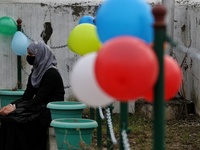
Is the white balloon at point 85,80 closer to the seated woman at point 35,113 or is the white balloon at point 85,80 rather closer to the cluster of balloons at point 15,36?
the seated woman at point 35,113

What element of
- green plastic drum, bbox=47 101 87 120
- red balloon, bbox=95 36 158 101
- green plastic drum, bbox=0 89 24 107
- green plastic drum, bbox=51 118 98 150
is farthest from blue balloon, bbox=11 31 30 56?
red balloon, bbox=95 36 158 101

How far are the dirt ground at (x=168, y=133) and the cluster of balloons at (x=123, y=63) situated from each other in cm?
231

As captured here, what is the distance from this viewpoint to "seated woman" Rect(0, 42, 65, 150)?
641 cm

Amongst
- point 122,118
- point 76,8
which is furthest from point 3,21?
point 122,118

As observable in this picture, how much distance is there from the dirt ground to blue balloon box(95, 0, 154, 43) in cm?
240

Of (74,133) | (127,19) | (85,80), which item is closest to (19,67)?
(74,133)

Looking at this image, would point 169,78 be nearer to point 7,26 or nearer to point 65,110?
point 65,110

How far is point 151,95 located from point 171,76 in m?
0.14

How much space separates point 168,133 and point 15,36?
2.72 metres

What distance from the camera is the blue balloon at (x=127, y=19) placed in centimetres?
283

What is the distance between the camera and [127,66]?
Answer: 2.46 metres

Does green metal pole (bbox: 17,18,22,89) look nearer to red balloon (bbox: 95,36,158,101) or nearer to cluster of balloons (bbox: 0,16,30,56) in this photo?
cluster of balloons (bbox: 0,16,30,56)

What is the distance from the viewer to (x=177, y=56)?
8656 millimetres

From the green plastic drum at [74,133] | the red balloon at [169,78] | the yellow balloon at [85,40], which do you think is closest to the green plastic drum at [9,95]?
the green plastic drum at [74,133]
